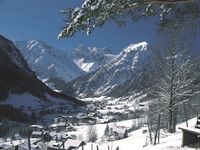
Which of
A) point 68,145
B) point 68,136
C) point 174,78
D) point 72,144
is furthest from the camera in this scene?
point 68,136

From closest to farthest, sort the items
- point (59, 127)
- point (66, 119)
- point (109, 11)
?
point (109, 11), point (59, 127), point (66, 119)

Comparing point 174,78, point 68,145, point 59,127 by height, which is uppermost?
point 174,78

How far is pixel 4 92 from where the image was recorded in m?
181

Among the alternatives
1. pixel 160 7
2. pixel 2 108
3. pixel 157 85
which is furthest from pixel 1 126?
pixel 160 7

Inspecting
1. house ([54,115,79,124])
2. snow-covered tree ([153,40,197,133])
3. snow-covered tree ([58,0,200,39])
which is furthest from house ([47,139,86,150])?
house ([54,115,79,124])

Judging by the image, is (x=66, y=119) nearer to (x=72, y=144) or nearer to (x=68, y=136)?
(x=68, y=136)

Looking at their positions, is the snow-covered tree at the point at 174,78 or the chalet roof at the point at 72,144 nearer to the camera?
the snow-covered tree at the point at 174,78

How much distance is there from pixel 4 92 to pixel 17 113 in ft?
64.7

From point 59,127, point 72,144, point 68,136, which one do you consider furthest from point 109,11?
point 59,127

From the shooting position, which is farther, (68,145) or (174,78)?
(68,145)

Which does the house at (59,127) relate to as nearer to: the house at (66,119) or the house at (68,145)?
the house at (66,119)

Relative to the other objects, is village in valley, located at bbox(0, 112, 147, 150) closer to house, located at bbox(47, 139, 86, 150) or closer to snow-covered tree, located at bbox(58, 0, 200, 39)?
house, located at bbox(47, 139, 86, 150)

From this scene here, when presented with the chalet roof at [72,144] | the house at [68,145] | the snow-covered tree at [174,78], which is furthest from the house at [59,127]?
the snow-covered tree at [174,78]

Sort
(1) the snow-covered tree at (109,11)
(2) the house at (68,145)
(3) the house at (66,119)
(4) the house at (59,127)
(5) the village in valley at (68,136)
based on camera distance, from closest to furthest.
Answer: (1) the snow-covered tree at (109,11)
(5) the village in valley at (68,136)
(2) the house at (68,145)
(4) the house at (59,127)
(3) the house at (66,119)
